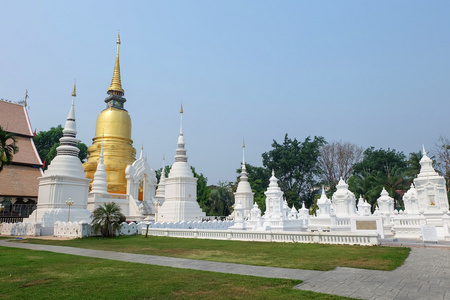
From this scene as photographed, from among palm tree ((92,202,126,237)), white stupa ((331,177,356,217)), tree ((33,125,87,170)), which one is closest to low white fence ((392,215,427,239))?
white stupa ((331,177,356,217))

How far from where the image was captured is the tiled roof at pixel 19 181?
2983cm

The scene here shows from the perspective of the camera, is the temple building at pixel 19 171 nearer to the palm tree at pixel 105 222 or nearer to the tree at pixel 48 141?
the palm tree at pixel 105 222

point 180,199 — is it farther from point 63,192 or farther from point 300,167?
point 300,167

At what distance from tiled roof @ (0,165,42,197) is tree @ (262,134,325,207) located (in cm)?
3776

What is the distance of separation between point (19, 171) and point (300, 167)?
42.7m

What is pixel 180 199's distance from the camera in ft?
106

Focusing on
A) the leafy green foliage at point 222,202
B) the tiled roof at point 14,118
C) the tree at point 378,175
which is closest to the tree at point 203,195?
the leafy green foliage at point 222,202

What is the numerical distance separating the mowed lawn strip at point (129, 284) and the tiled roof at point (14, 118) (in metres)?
32.0

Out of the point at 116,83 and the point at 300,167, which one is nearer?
the point at 116,83

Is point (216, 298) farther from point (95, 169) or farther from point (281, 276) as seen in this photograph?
point (95, 169)

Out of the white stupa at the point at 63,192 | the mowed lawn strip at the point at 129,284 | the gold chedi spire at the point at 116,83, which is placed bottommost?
the mowed lawn strip at the point at 129,284

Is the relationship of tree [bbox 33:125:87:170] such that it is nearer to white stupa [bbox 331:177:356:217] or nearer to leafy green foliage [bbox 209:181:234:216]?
leafy green foliage [bbox 209:181:234:216]

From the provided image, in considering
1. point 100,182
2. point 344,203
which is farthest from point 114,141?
point 344,203

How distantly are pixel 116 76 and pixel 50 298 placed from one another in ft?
143
